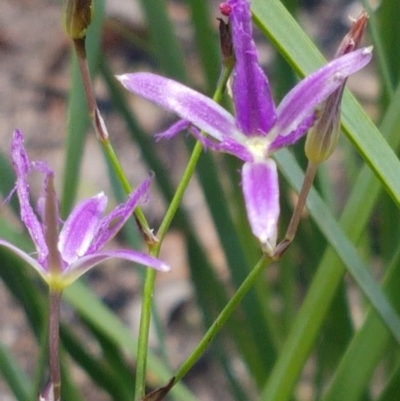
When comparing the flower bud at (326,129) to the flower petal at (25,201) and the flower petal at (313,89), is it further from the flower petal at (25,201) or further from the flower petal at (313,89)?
the flower petal at (25,201)

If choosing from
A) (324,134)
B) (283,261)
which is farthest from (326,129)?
(283,261)

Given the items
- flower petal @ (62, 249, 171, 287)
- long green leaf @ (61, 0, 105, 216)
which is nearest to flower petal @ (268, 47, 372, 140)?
flower petal @ (62, 249, 171, 287)

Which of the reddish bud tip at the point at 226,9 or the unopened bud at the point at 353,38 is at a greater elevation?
the reddish bud tip at the point at 226,9

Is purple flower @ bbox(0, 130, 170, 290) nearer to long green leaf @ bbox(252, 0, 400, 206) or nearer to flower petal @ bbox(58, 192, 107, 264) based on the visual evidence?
flower petal @ bbox(58, 192, 107, 264)

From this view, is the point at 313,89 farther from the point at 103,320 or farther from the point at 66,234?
the point at 103,320

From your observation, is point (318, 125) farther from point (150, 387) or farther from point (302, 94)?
point (150, 387)

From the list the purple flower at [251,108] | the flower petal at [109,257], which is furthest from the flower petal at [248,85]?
the flower petal at [109,257]

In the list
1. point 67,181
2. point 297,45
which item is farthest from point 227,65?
point 67,181
